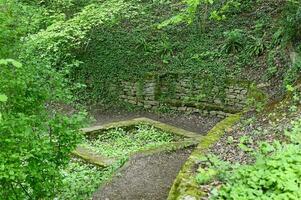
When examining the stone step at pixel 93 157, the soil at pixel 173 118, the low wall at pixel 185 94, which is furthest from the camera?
the low wall at pixel 185 94

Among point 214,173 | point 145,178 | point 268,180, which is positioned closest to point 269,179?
point 268,180

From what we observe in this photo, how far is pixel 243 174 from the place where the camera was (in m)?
3.92

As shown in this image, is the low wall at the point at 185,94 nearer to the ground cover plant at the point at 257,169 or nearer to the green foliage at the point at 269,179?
the ground cover plant at the point at 257,169

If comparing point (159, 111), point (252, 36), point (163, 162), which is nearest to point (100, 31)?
point (159, 111)

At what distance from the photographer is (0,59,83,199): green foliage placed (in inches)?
160

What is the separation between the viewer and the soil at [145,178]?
600 cm

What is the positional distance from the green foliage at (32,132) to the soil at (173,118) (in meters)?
5.35

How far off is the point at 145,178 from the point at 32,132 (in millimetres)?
2639

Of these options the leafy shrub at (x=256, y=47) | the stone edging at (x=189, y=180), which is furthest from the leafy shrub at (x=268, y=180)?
the leafy shrub at (x=256, y=47)

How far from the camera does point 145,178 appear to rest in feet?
21.5

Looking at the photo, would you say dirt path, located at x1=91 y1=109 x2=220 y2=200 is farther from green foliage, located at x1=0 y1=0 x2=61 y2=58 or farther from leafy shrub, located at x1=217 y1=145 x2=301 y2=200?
green foliage, located at x1=0 y1=0 x2=61 y2=58

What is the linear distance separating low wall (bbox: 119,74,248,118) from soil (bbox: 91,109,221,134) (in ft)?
0.76

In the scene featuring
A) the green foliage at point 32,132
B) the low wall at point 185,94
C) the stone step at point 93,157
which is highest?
the green foliage at point 32,132

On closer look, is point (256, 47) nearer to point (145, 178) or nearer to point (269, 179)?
point (145, 178)
